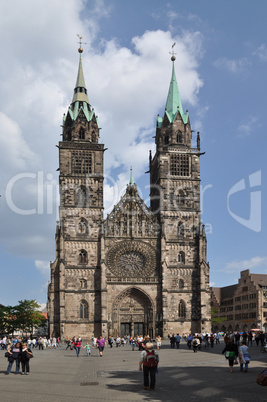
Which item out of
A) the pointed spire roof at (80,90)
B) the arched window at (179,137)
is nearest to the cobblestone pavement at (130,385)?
the arched window at (179,137)

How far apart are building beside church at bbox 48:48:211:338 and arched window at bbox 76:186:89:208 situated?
13cm

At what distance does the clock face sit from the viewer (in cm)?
6418

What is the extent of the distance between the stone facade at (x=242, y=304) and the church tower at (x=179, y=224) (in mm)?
34656

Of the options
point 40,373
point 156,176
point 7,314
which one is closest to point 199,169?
point 156,176

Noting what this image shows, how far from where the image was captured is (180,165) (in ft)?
226

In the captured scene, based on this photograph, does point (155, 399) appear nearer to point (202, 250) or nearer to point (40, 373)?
point (40, 373)

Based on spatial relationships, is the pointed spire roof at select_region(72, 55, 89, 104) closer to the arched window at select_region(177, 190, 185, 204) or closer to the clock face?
the arched window at select_region(177, 190, 185, 204)

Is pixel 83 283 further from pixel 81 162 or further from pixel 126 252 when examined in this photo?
pixel 81 162

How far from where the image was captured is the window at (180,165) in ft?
225

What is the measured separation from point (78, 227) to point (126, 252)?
6.99m

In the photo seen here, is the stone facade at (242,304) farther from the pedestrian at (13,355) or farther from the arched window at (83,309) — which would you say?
the pedestrian at (13,355)

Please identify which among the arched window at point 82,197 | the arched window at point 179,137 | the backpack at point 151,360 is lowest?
the backpack at point 151,360

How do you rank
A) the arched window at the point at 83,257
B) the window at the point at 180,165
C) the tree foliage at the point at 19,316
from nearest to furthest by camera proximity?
the arched window at the point at 83,257 → the window at the point at 180,165 → the tree foliage at the point at 19,316

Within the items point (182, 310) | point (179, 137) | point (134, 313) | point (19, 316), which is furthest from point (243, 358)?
point (19, 316)
